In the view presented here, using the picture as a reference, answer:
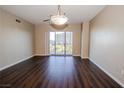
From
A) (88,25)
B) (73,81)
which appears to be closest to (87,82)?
(73,81)

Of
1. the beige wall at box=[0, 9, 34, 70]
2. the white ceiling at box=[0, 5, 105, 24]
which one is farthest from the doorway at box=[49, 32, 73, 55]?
the white ceiling at box=[0, 5, 105, 24]

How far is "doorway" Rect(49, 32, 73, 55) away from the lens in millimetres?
9906

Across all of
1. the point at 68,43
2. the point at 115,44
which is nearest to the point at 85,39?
the point at 68,43

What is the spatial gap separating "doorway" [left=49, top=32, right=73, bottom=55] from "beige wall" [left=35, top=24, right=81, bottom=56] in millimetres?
385

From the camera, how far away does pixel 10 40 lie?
5719 millimetres

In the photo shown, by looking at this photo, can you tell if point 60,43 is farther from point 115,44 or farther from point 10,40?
point 115,44

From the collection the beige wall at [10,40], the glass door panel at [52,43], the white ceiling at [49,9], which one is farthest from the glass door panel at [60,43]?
the white ceiling at [49,9]

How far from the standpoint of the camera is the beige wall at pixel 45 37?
375 inches

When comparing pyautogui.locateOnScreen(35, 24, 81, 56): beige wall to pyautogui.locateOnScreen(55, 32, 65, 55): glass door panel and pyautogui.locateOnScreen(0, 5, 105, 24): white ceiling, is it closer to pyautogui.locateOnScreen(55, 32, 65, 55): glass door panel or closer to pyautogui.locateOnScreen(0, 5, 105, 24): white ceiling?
pyautogui.locateOnScreen(55, 32, 65, 55): glass door panel

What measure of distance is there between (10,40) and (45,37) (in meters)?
4.29

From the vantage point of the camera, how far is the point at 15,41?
6246 mm

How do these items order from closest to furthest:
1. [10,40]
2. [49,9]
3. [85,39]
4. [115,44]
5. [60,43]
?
[115,44] < [49,9] < [10,40] < [85,39] < [60,43]

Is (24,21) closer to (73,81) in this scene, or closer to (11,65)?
(11,65)

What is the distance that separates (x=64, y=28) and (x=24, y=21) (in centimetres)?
301
